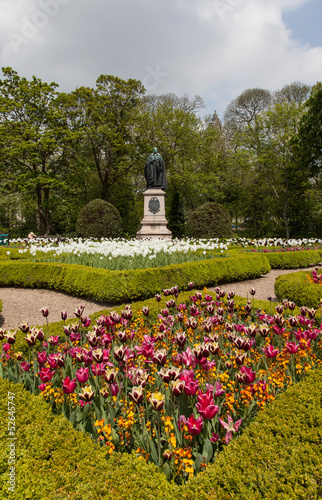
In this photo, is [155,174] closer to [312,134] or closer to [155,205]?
[155,205]

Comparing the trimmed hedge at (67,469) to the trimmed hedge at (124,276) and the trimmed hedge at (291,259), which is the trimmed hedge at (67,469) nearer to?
the trimmed hedge at (124,276)

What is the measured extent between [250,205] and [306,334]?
26.1 m

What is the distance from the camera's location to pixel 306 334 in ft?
9.04

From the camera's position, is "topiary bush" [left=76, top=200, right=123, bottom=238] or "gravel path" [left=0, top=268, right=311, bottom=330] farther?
"topiary bush" [left=76, top=200, right=123, bottom=238]

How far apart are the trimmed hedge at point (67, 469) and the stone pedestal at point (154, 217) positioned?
16369mm

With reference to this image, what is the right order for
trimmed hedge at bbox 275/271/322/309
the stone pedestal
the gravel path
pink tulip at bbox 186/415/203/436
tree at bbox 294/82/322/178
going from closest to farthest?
1. pink tulip at bbox 186/415/203/436
2. trimmed hedge at bbox 275/271/322/309
3. the gravel path
4. the stone pedestal
5. tree at bbox 294/82/322/178

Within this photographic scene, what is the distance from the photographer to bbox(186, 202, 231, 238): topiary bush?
62.3ft

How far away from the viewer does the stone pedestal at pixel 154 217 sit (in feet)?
59.7

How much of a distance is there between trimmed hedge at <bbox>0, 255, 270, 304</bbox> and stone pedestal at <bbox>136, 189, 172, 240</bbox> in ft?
29.1

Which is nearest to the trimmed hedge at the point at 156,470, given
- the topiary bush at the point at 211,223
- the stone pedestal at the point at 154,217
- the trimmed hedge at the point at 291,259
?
the trimmed hedge at the point at 291,259

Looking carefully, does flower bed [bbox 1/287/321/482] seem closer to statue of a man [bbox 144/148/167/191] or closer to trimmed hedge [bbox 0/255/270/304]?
trimmed hedge [bbox 0/255/270/304]

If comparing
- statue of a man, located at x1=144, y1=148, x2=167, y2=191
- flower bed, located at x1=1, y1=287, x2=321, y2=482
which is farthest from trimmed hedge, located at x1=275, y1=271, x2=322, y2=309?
statue of a man, located at x1=144, y1=148, x2=167, y2=191

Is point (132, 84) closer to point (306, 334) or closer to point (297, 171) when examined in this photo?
point (297, 171)

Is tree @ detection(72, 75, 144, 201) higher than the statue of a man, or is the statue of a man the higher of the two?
tree @ detection(72, 75, 144, 201)
